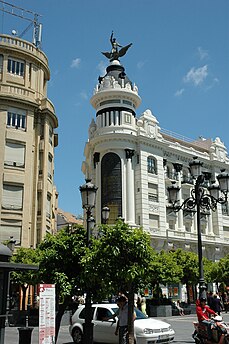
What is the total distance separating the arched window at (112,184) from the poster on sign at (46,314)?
29.8m

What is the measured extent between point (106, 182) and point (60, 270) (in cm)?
2736

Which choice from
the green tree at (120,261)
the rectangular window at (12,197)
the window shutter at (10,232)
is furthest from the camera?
the rectangular window at (12,197)

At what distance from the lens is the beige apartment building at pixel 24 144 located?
33938 millimetres

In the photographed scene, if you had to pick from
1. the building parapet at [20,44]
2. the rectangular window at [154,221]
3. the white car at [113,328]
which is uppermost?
the building parapet at [20,44]

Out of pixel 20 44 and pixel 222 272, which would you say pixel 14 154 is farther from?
pixel 222 272

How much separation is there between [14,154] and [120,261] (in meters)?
25.4

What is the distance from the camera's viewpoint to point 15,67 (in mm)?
36875

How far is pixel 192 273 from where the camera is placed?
32.7 m

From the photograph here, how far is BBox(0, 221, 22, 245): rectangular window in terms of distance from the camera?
3304 centimetres

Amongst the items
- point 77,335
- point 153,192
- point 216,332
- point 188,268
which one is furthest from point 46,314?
point 153,192

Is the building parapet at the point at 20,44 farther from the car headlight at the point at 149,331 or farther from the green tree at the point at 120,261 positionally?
the car headlight at the point at 149,331

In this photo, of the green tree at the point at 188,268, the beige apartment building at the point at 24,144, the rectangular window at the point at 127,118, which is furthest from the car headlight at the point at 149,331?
the rectangular window at the point at 127,118

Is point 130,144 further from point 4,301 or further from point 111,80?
point 4,301

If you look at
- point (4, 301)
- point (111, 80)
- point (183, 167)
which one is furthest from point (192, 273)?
point (4, 301)
